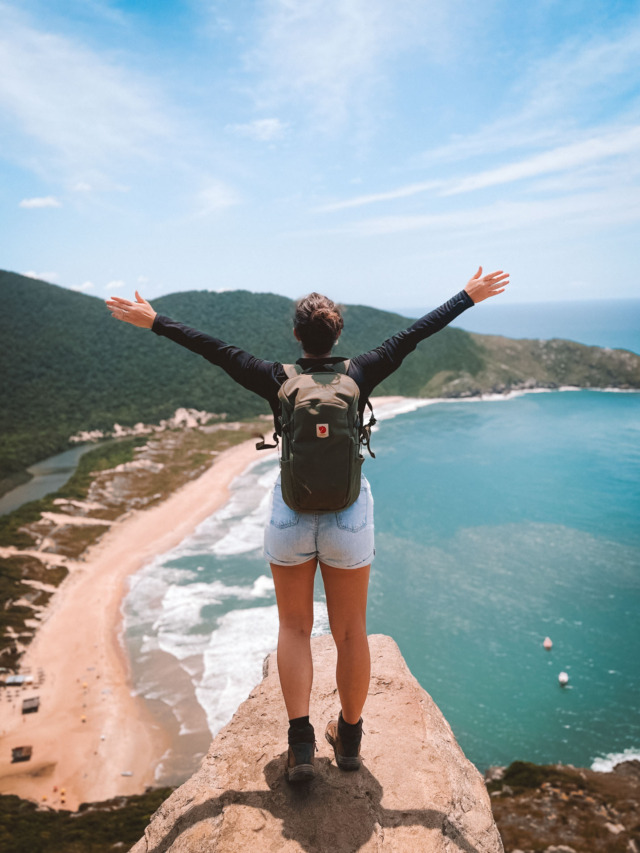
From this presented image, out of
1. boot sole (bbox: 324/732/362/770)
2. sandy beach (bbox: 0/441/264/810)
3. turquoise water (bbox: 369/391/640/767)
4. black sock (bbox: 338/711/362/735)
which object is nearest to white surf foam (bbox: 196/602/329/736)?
sandy beach (bbox: 0/441/264/810)

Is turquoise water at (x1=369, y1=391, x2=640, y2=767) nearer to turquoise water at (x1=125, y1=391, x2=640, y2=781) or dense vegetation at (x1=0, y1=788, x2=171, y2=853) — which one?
turquoise water at (x1=125, y1=391, x2=640, y2=781)

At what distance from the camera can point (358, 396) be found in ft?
8.60

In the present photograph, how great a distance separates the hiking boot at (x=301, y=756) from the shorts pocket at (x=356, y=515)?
1350 mm

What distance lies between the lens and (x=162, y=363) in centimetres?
8294

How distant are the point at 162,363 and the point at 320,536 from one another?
8498 centimetres

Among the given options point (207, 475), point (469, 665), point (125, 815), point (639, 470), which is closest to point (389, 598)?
point (469, 665)

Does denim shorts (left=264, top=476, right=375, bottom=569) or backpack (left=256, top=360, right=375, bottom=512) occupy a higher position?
backpack (left=256, top=360, right=375, bottom=512)

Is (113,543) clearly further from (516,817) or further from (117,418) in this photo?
(117,418)

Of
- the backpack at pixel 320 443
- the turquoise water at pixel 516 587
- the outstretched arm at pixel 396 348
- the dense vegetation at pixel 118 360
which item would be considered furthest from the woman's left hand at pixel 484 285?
the dense vegetation at pixel 118 360

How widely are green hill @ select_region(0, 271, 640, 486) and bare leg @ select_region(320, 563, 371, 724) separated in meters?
55.1

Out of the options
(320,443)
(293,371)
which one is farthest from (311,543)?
(293,371)

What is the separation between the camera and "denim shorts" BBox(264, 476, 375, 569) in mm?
2611

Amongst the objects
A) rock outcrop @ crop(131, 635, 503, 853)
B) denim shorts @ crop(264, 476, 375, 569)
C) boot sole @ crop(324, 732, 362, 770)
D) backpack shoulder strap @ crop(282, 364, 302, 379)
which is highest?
backpack shoulder strap @ crop(282, 364, 302, 379)

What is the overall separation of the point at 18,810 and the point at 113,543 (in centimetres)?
2061
